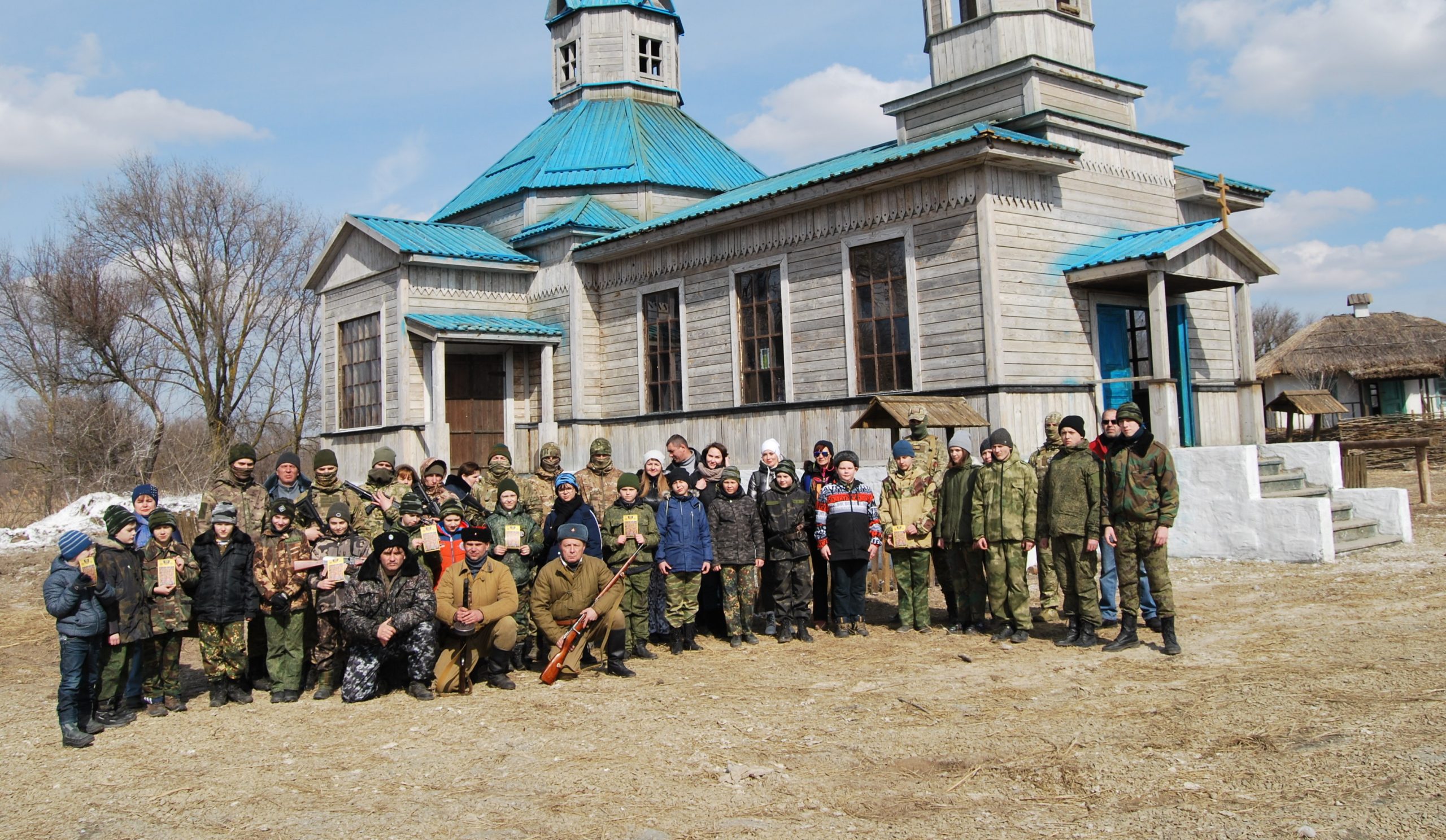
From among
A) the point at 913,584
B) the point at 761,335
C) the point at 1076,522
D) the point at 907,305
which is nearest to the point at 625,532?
the point at 913,584

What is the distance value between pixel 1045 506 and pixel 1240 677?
190 centimetres

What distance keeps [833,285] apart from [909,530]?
625 cm

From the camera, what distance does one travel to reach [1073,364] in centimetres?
1285

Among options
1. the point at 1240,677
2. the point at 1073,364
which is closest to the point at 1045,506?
the point at 1240,677

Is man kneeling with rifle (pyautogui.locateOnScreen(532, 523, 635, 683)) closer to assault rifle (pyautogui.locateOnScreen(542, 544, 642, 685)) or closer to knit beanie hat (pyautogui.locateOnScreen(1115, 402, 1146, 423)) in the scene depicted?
assault rifle (pyautogui.locateOnScreen(542, 544, 642, 685))

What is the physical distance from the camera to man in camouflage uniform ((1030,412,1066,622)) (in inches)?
346

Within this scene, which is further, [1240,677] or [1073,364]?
[1073,364]

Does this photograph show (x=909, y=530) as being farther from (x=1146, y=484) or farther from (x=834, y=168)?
(x=834, y=168)

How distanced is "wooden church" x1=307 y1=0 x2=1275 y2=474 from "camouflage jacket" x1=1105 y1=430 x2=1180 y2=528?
460 cm

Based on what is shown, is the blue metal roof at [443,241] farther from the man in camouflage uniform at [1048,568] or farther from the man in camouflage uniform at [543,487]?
the man in camouflage uniform at [1048,568]

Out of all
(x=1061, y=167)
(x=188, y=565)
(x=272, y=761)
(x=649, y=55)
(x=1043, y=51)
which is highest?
(x=649, y=55)

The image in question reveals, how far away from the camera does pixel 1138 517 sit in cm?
729

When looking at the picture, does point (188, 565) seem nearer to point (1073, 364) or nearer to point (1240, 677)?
point (1240, 677)

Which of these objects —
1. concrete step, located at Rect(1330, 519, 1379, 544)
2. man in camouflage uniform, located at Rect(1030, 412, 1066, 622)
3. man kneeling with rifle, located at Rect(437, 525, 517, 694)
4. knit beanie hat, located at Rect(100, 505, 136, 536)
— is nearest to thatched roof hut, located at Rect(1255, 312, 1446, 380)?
concrete step, located at Rect(1330, 519, 1379, 544)
